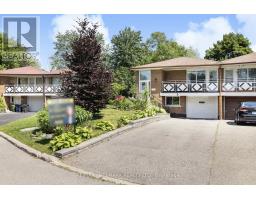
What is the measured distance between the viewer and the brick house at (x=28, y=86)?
43500 millimetres

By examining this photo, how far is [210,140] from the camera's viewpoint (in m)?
15.3

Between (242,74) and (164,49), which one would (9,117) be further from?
(164,49)

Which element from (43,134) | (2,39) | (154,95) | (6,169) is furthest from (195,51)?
(6,169)

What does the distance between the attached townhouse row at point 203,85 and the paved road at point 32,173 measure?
18856 millimetres

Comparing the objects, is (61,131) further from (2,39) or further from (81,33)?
(2,39)

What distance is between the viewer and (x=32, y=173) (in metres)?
10.5

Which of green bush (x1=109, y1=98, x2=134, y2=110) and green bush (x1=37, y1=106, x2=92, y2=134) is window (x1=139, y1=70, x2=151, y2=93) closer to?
green bush (x1=109, y1=98, x2=134, y2=110)

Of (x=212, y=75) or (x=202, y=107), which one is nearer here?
(x=202, y=107)

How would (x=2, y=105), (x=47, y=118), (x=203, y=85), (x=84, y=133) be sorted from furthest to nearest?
(x=2, y=105), (x=203, y=85), (x=47, y=118), (x=84, y=133)

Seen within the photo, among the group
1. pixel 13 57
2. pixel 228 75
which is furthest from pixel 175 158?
pixel 13 57

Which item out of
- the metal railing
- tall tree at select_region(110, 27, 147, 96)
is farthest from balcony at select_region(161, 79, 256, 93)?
tall tree at select_region(110, 27, 147, 96)

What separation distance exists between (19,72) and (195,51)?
43014 millimetres

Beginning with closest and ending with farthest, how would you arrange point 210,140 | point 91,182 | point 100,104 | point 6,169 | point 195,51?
point 91,182 < point 6,169 < point 210,140 < point 100,104 < point 195,51

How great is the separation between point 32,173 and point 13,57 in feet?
175
